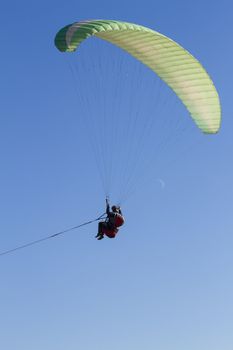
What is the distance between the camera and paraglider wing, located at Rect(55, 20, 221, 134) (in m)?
34.0

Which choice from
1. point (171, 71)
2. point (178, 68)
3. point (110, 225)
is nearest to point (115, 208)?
point (110, 225)

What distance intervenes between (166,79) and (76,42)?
603cm

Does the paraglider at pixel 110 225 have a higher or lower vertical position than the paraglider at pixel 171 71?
lower

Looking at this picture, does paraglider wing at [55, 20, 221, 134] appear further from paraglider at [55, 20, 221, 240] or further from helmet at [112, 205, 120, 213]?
helmet at [112, 205, 120, 213]

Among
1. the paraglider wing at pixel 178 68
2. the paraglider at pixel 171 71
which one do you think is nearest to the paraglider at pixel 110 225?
the paraglider at pixel 171 71

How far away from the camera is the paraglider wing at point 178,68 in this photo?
34.0 m

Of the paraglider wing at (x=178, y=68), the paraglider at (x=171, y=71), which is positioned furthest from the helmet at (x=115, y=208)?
the paraglider wing at (x=178, y=68)

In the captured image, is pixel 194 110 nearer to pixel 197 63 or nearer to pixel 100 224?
pixel 197 63

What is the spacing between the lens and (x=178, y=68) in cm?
3484

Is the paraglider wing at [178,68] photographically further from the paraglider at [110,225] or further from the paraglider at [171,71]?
the paraglider at [110,225]

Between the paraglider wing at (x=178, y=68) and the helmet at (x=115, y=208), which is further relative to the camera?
the paraglider wing at (x=178, y=68)

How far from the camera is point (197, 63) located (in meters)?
34.6

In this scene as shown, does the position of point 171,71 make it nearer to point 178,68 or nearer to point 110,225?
point 178,68

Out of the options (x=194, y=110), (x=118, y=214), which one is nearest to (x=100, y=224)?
(x=118, y=214)
